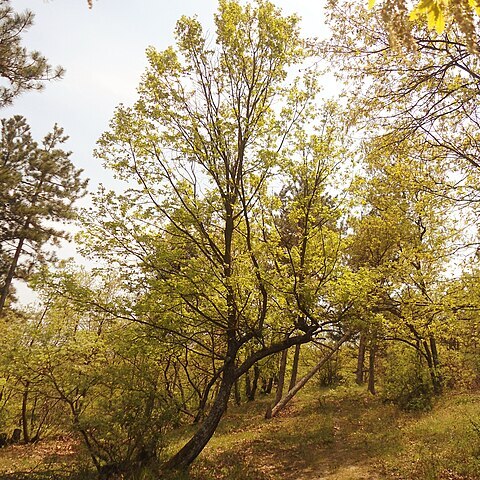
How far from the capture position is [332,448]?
1141 cm

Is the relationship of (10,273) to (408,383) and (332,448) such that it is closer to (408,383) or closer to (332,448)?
(332,448)

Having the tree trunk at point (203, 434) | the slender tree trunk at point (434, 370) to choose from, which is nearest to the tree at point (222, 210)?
the tree trunk at point (203, 434)

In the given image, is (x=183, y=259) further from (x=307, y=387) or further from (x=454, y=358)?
(x=307, y=387)

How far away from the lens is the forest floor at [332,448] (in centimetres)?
845

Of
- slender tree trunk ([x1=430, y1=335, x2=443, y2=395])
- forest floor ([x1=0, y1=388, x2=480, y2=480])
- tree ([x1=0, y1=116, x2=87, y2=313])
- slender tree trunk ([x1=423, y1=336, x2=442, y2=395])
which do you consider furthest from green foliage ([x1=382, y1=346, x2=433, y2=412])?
tree ([x1=0, y1=116, x2=87, y2=313])

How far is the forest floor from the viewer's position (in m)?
8.45

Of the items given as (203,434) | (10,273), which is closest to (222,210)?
(203,434)

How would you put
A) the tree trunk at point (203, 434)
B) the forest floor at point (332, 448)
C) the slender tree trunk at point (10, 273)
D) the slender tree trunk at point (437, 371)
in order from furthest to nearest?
the slender tree trunk at point (10, 273)
the slender tree trunk at point (437, 371)
the tree trunk at point (203, 434)
the forest floor at point (332, 448)

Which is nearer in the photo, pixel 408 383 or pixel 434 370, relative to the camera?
pixel 434 370

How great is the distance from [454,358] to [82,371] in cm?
1408

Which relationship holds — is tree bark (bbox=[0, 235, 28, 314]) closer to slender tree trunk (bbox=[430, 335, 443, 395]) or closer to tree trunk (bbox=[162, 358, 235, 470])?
tree trunk (bbox=[162, 358, 235, 470])

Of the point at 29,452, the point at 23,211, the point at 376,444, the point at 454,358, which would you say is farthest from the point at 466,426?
the point at 23,211

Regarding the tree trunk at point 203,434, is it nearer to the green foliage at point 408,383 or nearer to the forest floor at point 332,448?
the forest floor at point 332,448

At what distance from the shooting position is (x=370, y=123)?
7305 mm
